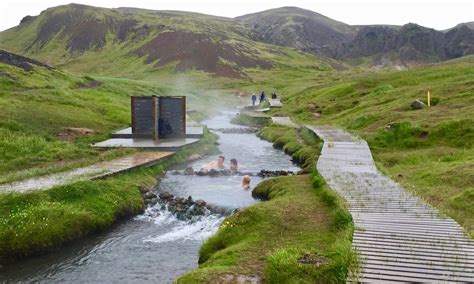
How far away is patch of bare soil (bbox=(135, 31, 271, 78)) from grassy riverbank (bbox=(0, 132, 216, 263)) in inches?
5109

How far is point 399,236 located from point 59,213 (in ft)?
42.6

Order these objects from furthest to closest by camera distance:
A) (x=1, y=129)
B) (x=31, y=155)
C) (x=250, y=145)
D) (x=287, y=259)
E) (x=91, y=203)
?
(x=250, y=145), (x=1, y=129), (x=31, y=155), (x=91, y=203), (x=287, y=259)

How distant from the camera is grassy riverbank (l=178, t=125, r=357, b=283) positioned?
12.0m

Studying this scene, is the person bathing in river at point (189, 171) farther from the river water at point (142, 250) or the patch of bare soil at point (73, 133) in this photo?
the patch of bare soil at point (73, 133)

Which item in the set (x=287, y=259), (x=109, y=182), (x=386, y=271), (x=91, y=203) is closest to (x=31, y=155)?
(x=109, y=182)

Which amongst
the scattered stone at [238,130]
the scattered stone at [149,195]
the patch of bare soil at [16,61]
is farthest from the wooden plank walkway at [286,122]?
the patch of bare soil at [16,61]

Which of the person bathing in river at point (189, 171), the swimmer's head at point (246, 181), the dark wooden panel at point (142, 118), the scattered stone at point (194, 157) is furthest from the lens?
the dark wooden panel at point (142, 118)

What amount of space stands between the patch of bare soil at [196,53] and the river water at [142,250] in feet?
421

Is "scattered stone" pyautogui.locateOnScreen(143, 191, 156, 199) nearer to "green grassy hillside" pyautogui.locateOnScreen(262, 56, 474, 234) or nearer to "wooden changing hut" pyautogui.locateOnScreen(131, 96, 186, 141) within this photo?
"green grassy hillside" pyautogui.locateOnScreen(262, 56, 474, 234)

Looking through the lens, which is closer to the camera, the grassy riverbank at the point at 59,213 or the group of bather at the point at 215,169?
the grassy riverbank at the point at 59,213

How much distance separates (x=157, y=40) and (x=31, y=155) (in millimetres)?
174694

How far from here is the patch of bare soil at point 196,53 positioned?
525ft

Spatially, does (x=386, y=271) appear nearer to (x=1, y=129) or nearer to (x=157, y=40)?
(x=1, y=129)

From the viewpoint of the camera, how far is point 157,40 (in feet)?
649
